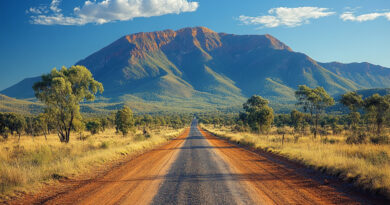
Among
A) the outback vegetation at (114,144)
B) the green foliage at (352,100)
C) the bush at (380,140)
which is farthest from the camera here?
the green foliage at (352,100)

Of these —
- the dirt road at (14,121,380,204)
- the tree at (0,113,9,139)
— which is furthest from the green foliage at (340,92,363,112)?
the tree at (0,113,9,139)

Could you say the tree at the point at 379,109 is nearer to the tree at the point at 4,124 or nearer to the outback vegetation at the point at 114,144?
the outback vegetation at the point at 114,144

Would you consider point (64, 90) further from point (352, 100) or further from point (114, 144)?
point (352, 100)

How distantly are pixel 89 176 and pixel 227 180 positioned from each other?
600 centimetres

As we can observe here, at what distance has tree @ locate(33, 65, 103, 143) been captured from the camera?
23.9 m

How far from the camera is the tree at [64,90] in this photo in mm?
23891

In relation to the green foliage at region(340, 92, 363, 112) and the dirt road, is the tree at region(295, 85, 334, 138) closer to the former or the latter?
the green foliage at region(340, 92, 363, 112)

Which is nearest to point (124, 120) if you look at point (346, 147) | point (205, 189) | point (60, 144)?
point (60, 144)

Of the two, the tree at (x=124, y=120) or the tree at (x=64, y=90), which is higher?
the tree at (x=64, y=90)

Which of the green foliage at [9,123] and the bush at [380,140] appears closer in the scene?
the bush at [380,140]

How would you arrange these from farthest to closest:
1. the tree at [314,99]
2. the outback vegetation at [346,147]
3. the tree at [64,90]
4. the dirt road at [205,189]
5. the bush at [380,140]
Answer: the tree at [314,99], the tree at [64,90], the bush at [380,140], the outback vegetation at [346,147], the dirt road at [205,189]

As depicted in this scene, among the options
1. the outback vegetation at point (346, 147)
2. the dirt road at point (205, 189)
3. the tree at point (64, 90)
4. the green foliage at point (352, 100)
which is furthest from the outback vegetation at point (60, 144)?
the green foliage at point (352, 100)

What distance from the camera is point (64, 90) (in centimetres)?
2392

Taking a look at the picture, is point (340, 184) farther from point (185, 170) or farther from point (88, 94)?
point (88, 94)
